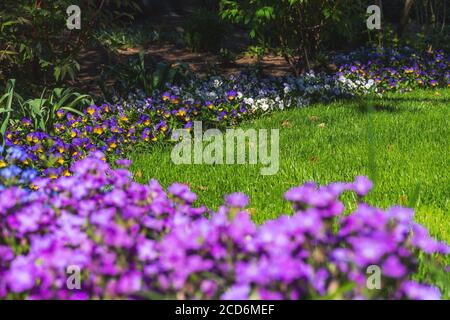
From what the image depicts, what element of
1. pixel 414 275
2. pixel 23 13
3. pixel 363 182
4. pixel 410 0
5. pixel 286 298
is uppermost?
pixel 410 0

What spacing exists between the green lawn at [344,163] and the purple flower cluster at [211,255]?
5.67 feet

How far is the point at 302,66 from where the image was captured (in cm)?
890

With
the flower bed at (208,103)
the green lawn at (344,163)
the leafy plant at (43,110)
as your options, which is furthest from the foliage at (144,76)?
the green lawn at (344,163)

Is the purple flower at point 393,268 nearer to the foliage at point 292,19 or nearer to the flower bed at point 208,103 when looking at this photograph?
the flower bed at point 208,103

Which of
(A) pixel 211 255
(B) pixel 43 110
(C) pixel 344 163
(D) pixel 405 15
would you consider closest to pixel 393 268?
(A) pixel 211 255

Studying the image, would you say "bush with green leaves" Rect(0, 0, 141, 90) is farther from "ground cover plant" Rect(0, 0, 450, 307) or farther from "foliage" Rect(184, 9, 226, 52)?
"foliage" Rect(184, 9, 226, 52)

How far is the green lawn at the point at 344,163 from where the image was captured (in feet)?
13.6

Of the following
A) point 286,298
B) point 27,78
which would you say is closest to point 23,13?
point 27,78

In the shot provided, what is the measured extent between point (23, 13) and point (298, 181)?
145 inches

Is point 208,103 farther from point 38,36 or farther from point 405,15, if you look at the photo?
point 405,15

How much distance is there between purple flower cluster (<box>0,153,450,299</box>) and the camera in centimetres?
158

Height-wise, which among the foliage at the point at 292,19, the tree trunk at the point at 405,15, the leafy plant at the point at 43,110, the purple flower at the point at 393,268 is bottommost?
the purple flower at the point at 393,268

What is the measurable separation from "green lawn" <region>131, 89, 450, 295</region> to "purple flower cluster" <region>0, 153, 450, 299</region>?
5.67ft
